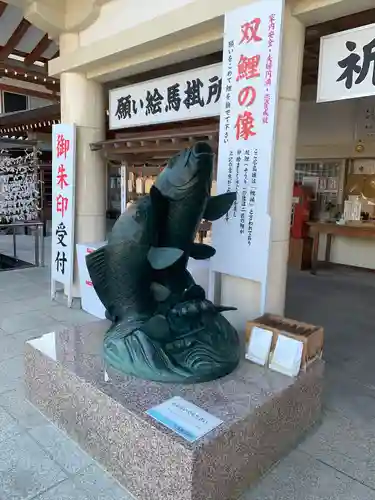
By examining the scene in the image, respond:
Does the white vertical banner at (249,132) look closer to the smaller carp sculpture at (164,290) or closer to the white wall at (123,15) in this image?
the smaller carp sculpture at (164,290)

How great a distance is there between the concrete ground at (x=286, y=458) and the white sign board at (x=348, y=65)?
2.11m

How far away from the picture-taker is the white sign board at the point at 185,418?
5.85ft

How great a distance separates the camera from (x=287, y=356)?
2311 mm

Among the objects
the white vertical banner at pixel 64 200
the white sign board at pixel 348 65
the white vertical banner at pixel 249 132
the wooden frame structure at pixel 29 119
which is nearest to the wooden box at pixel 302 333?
the white vertical banner at pixel 249 132

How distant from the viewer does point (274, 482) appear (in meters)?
2.04

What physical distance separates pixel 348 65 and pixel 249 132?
75 centimetres

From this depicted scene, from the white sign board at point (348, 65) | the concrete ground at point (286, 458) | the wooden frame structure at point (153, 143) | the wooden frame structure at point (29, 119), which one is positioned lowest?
the concrete ground at point (286, 458)

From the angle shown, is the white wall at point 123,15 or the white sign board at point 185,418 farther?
the white wall at point 123,15

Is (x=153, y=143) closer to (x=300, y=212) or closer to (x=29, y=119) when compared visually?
(x=300, y=212)

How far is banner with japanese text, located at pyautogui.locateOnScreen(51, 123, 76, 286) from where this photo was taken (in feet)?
15.1

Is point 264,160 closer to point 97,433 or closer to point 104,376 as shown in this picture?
point 104,376

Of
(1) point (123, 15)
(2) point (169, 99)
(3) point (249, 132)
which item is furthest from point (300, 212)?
(3) point (249, 132)

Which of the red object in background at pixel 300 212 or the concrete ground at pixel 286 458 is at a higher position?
the red object in background at pixel 300 212

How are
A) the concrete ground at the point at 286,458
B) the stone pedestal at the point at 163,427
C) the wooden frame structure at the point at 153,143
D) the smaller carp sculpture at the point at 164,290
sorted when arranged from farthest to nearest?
the wooden frame structure at the point at 153,143, the smaller carp sculpture at the point at 164,290, the concrete ground at the point at 286,458, the stone pedestal at the point at 163,427
